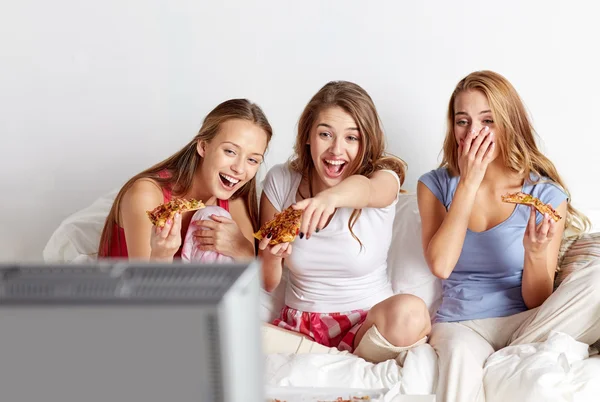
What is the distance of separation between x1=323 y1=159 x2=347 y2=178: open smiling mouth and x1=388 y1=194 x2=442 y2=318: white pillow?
39cm

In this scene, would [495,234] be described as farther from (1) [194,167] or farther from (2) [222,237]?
(1) [194,167]

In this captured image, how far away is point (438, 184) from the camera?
2549 millimetres

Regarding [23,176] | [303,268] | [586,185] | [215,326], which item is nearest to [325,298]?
[303,268]

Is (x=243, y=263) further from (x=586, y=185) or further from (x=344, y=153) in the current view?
(x=586, y=185)

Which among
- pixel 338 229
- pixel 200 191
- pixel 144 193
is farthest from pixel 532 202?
pixel 144 193

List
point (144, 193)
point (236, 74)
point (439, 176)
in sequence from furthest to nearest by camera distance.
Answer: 1. point (236, 74)
2. point (439, 176)
3. point (144, 193)

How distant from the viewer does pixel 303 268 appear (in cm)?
241

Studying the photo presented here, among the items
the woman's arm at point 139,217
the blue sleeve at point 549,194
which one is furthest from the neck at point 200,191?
the blue sleeve at point 549,194

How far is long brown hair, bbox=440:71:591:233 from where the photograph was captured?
2406 mm

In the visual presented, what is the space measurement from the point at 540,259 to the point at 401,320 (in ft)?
1.68

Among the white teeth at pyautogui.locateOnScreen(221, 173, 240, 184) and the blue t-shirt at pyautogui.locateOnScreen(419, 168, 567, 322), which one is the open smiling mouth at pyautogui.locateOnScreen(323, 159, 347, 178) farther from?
the blue t-shirt at pyautogui.locateOnScreen(419, 168, 567, 322)

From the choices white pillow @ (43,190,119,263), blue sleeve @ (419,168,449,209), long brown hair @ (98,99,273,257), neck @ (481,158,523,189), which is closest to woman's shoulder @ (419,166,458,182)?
blue sleeve @ (419,168,449,209)

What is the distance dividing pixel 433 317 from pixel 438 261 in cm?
26

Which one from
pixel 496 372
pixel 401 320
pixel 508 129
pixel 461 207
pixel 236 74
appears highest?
pixel 236 74
